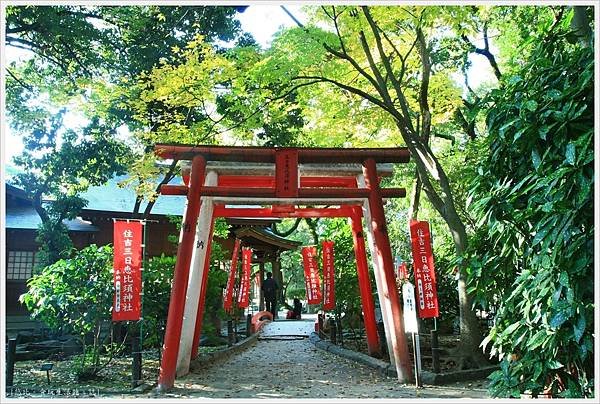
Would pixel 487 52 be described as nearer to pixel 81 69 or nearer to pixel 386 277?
pixel 386 277

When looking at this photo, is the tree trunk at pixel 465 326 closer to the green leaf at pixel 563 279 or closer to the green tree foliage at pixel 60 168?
the green leaf at pixel 563 279

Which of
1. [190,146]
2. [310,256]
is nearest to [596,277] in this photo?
[190,146]

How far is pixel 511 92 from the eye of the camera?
4.39 meters

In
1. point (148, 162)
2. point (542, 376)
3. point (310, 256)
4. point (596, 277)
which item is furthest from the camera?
point (310, 256)

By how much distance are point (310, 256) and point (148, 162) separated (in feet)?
24.6

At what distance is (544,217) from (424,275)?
542 centimetres

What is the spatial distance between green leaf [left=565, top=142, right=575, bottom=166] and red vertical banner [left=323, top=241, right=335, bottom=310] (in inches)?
431

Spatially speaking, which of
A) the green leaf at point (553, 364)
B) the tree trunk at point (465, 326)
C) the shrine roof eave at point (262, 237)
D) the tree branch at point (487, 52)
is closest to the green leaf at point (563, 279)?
the green leaf at point (553, 364)

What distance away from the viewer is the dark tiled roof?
1789 centimetres

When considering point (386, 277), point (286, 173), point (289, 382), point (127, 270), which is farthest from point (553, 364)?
point (127, 270)

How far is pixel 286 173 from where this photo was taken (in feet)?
28.1

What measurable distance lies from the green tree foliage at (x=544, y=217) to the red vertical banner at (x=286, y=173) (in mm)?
4169

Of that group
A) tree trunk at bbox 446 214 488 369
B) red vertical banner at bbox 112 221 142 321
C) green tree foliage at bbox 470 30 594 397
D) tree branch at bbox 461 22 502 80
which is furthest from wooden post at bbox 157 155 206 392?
tree branch at bbox 461 22 502 80

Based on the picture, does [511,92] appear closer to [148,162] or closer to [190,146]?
[190,146]
